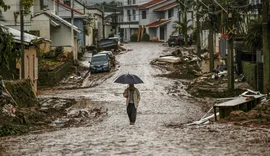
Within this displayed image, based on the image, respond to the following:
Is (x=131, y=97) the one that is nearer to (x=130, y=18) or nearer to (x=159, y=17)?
(x=159, y=17)

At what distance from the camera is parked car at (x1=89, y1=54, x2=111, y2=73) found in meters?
54.9

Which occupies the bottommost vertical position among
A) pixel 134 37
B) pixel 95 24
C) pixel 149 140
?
pixel 149 140

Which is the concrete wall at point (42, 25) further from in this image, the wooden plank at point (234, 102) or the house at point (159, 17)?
the house at point (159, 17)

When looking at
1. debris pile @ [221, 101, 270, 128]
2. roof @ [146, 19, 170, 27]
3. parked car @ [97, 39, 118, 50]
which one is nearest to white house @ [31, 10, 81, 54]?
parked car @ [97, 39, 118, 50]

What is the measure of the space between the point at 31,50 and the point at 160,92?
9.23 m

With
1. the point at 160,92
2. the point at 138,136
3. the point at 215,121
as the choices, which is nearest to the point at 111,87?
the point at 160,92

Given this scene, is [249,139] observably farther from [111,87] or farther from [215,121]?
[111,87]

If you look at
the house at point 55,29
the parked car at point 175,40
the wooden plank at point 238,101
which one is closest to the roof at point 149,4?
the parked car at point 175,40

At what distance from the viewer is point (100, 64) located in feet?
181

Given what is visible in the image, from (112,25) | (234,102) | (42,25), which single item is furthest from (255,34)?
(112,25)

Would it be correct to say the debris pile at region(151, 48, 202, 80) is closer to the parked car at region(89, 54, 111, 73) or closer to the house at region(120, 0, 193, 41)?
the parked car at region(89, 54, 111, 73)

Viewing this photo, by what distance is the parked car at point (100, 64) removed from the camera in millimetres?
54875

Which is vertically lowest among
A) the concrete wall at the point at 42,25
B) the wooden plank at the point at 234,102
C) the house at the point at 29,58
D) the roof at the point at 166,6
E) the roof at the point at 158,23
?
the wooden plank at the point at 234,102

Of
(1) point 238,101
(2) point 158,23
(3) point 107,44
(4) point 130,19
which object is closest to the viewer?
(1) point 238,101
